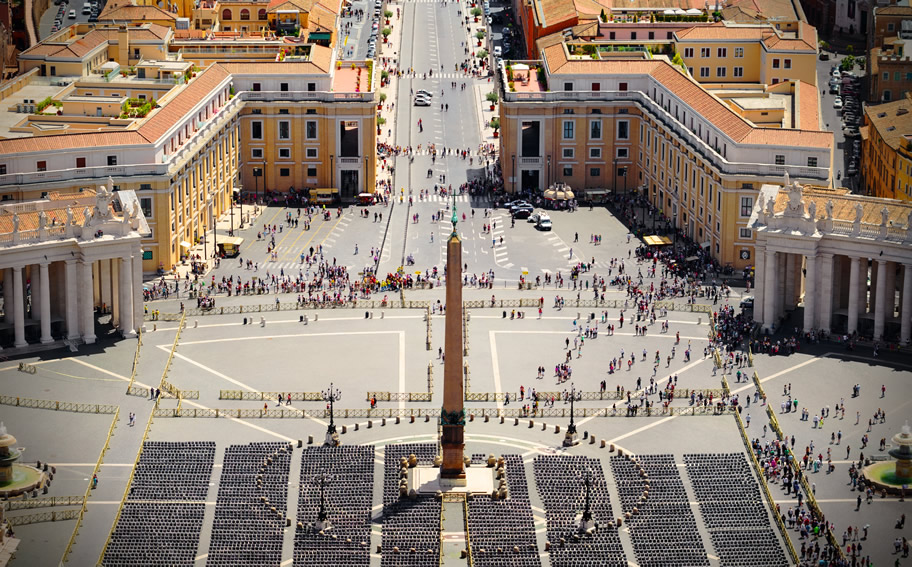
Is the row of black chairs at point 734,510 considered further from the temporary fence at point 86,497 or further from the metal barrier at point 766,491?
the temporary fence at point 86,497

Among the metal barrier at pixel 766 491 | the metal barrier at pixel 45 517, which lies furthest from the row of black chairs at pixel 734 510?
the metal barrier at pixel 45 517

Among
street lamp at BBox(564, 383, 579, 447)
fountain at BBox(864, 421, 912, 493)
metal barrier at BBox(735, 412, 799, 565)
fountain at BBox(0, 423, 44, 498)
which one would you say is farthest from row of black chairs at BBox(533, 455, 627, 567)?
fountain at BBox(0, 423, 44, 498)

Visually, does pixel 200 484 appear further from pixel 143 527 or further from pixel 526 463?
pixel 526 463

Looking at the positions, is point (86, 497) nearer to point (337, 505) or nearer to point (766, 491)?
point (337, 505)

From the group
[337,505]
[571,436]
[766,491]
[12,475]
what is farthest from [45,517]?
[766,491]

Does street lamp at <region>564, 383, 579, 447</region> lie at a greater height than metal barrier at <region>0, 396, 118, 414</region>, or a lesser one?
lesser

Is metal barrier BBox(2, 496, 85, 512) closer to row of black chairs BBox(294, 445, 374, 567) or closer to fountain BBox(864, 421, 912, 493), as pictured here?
row of black chairs BBox(294, 445, 374, 567)

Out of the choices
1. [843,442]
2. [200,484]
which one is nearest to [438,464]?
[200,484]
